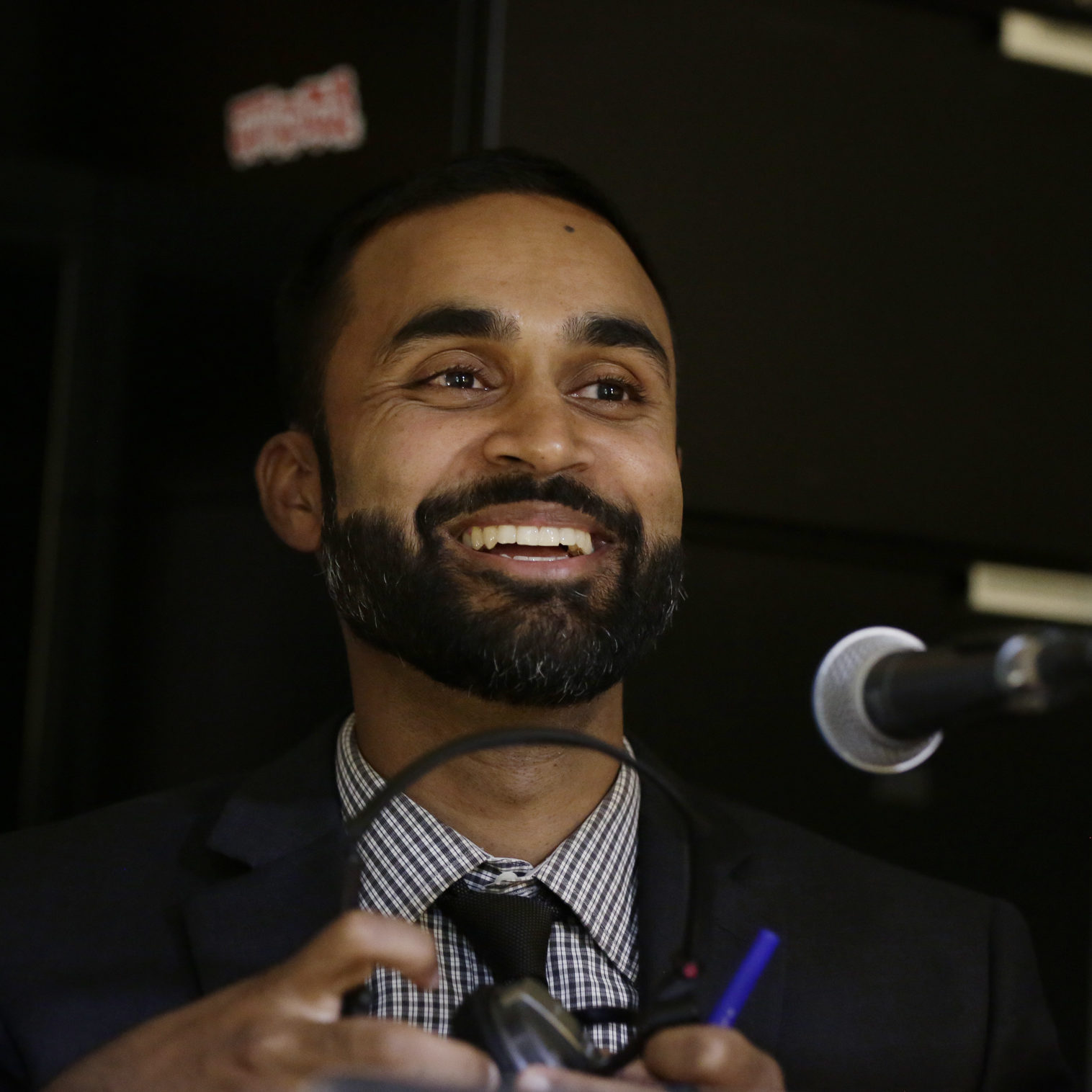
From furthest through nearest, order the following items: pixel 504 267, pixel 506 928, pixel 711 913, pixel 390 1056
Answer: pixel 504 267
pixel 711 913
pixel 506 928
pixel 390 1056

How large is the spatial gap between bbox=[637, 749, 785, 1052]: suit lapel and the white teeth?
0.26 metres

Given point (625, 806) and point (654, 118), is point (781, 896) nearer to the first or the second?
point (625, 806)

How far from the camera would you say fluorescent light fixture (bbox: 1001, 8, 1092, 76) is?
2.09 meters

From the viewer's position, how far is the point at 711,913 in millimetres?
1423

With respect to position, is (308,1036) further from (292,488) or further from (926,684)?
(292,488)

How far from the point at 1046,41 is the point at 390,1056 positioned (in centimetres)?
177

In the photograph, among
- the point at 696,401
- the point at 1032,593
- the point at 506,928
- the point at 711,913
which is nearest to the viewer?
the point at 506,928

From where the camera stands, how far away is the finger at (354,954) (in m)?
0.92

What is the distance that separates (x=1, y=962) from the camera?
1346 millimetres

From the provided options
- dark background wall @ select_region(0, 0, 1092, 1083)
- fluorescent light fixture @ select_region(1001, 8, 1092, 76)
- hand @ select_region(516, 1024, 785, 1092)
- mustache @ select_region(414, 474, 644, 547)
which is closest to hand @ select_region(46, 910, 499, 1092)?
hand @ select_region(516, 1024, 785, 1092)

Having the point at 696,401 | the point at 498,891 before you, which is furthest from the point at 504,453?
the point at 696,401

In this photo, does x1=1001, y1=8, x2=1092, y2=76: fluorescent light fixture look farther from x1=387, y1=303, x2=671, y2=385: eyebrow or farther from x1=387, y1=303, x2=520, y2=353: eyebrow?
x1=387, y1=303, x2=520, y2=353: eyebrow

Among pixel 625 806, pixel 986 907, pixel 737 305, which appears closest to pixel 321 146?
pixel 737 305

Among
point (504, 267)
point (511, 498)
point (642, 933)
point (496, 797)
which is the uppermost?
point (504, 267)
